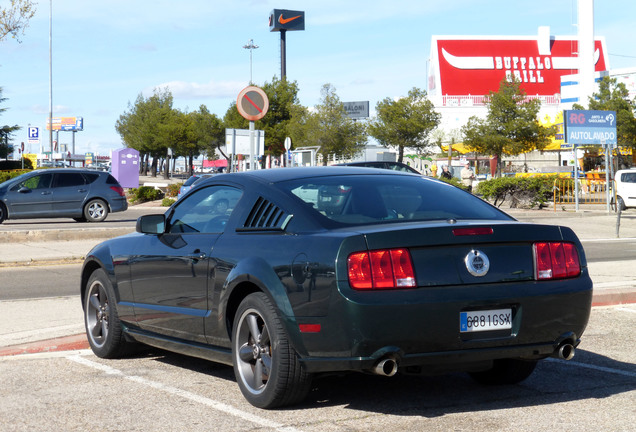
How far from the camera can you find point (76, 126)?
15775 cm

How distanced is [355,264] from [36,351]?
3.62 meters

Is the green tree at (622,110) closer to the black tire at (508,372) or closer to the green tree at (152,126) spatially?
the green tree at (152,126)

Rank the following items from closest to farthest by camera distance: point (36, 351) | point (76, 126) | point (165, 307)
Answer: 1. point (165, 307)
2. point (36, 351)
3. point (76, 126)

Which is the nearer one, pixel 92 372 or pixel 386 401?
pixel 386 401

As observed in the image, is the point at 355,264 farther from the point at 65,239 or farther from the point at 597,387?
the point at 65,239

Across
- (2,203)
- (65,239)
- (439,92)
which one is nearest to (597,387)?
(65,239)

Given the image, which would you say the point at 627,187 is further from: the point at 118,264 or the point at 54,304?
the point at 118,264

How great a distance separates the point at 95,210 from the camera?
26.0 m

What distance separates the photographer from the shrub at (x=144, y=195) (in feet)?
135

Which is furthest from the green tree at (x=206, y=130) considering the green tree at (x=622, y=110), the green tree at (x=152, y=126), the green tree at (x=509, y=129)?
the green tree at (x=622, y=110)

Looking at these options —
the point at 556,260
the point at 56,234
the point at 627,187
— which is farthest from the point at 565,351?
the point at 627,187

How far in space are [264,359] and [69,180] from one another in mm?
22052

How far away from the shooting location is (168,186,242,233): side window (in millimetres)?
5762

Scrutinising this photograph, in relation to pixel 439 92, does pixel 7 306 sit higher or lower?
lower
